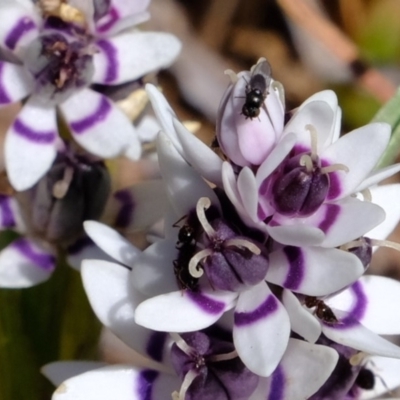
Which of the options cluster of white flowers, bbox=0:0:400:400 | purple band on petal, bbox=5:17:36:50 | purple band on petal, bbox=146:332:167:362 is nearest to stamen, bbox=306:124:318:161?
cluster of white flowers, bbox=0:0:400:400

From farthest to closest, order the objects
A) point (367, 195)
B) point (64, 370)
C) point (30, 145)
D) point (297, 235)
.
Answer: point (30, 145) → point (64, 370) → point (367, 195) → point (297, 235)

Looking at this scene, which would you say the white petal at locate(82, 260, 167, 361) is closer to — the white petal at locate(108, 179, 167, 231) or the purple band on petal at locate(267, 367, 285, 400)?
the purple band on petal at locate(267, 367, 285, 400)

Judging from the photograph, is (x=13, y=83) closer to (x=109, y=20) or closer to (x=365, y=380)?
(x=109, y=20)

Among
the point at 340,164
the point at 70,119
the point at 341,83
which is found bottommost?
the point at 341,83

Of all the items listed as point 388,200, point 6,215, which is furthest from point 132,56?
point 388,200

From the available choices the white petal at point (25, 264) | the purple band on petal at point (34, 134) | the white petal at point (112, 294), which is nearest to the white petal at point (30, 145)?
the purple band on petal at point (34, 134)

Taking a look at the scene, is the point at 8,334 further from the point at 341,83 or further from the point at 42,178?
the point at 341,83


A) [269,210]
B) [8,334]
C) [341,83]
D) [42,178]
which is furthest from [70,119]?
[341,83]

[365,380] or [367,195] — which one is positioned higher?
[367,195]
